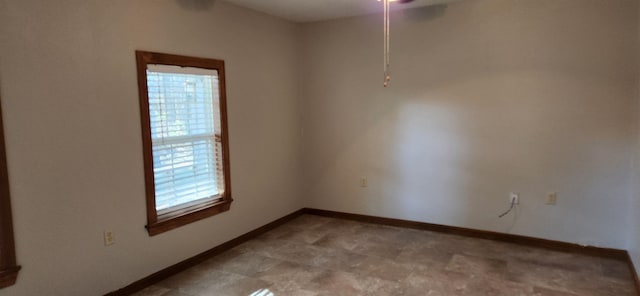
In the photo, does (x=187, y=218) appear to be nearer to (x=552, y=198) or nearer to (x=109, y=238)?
(x=109, y=238)

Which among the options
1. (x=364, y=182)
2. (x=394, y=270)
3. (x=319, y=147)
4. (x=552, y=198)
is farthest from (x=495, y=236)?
(x=319, y=147)

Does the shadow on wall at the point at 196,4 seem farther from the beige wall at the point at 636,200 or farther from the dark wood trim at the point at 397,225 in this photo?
the beige wall at the point at 636,200

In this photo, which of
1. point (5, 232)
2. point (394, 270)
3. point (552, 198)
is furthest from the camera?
point (552, 198)

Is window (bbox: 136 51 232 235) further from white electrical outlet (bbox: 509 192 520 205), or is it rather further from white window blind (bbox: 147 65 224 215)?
white electrical outlet (bbox: 509 192 520 205)

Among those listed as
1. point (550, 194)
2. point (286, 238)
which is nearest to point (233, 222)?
point (286, 238)

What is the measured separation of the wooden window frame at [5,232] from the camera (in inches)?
87.7

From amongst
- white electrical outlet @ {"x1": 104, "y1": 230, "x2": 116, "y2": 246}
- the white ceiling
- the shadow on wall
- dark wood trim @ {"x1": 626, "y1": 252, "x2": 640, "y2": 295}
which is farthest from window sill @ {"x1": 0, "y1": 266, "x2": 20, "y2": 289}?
dark wood trim @ {"x1": 626, "y1": 252, "x2": 640, "y2": 295}

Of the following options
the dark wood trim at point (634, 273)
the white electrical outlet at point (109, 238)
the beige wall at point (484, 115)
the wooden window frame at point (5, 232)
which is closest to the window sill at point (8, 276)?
the wooden window frame at point (5, 232)

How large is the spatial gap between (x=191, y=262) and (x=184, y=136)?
1.06m

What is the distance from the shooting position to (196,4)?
3330 mm

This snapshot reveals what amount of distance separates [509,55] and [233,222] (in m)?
2.97

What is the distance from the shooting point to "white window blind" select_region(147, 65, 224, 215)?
3.09 m

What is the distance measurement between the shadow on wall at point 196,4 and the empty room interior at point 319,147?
0.01 meters

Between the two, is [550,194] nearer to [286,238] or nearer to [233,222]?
[286,238]
